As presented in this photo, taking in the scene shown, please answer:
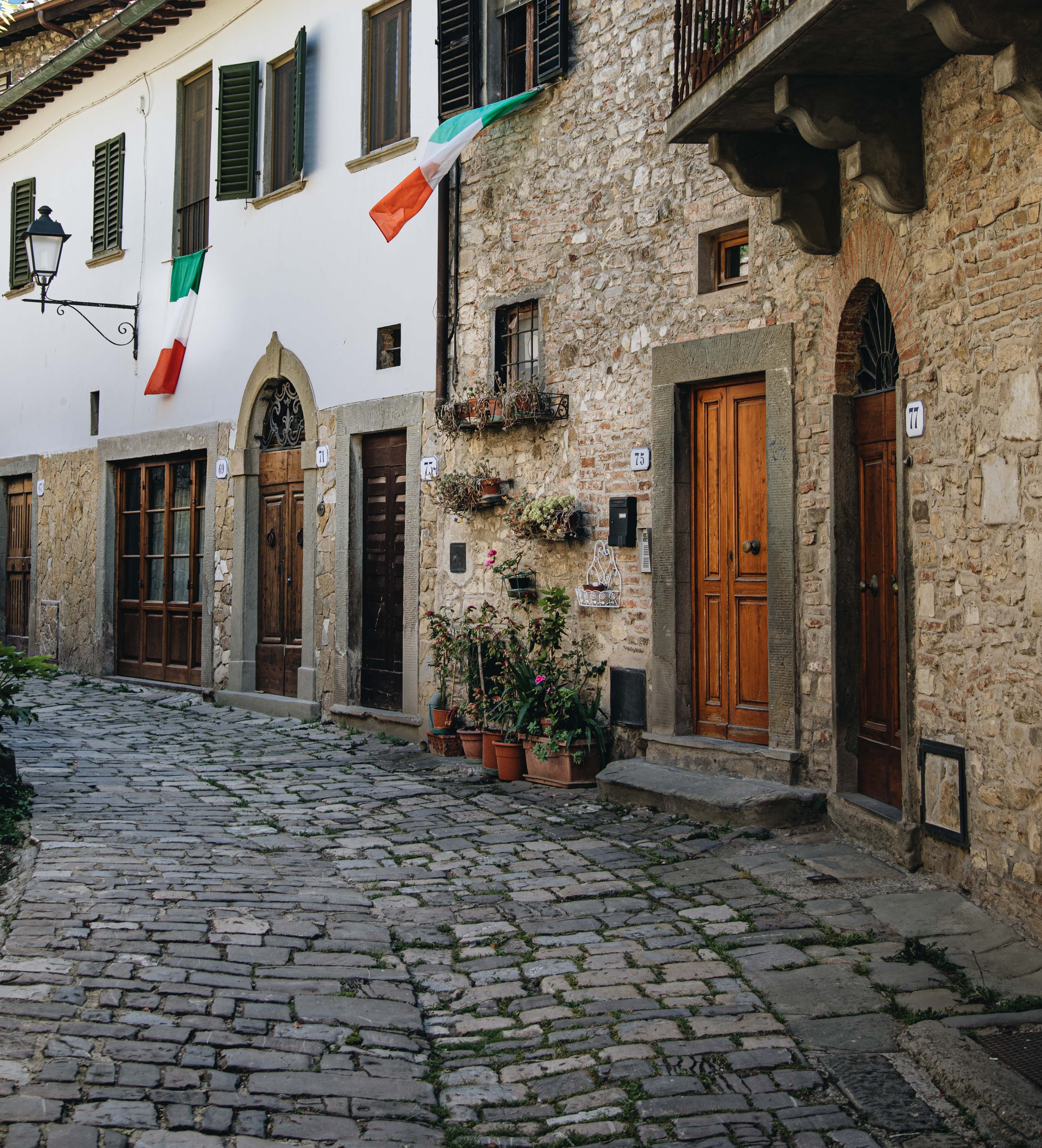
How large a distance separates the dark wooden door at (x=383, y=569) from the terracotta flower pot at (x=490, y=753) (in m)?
1.77

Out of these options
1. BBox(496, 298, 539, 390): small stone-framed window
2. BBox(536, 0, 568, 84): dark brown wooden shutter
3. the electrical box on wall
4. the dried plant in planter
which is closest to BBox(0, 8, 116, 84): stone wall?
BBox(536, 0, 568, 84): dark brown wooden shutter

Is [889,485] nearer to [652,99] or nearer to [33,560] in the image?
[652,99]

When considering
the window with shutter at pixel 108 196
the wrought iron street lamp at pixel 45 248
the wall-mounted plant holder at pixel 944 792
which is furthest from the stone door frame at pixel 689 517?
the window with shutter at pixel 108 196

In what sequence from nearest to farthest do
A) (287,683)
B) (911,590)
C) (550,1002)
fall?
(550,1002) < (911,590) < (287,683)

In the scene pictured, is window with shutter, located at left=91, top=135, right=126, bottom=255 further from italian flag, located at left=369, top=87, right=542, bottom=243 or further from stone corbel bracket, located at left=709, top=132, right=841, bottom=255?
stone corbel bracket, located at left=709, top=132, right=841, bottom=255

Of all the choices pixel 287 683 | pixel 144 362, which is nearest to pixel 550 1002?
pixel 287 683

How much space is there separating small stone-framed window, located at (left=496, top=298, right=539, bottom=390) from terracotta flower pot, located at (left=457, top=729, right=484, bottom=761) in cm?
251

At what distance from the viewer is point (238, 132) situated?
12.3 metres

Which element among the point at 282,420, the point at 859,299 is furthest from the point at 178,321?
the point at 859,299

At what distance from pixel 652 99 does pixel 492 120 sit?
1.47m

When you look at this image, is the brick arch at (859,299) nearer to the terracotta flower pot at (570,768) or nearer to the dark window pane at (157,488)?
the terracotta flower pot at (570,768)

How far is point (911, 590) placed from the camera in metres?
6.01

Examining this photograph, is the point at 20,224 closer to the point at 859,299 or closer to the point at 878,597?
the point at 859,299

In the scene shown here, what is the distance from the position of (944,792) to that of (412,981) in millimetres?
2538
